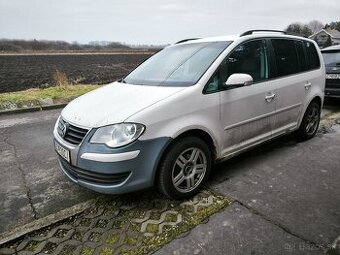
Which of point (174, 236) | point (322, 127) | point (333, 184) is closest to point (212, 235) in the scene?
point (174, 236)

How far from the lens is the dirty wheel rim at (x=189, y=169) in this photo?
3381mm

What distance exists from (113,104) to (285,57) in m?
2.67

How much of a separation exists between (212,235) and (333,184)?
6.05 ft

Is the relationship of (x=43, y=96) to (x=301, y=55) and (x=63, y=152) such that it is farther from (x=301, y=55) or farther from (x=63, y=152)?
(x=301, y=55)

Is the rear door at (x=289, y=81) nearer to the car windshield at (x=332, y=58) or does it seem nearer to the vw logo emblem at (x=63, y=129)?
the vw logo emblem at (x=63, y=129)

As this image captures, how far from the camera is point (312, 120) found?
540 cm

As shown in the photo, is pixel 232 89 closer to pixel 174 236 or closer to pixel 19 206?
pixel 174 236

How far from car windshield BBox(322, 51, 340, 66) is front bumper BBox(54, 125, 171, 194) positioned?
6808 mm

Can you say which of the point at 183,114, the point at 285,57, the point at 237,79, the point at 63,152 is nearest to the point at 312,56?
the point at 285,57

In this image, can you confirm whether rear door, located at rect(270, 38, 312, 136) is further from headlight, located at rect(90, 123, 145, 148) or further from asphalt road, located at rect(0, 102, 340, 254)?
headlight, located at rect(90, 123, 145, 148)

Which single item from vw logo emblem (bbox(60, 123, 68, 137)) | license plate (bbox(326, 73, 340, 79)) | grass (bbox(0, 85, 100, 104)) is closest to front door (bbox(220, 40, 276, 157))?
vw logo emblem (bbox(60, 123, 68, 137))

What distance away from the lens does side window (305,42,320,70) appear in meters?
5.09

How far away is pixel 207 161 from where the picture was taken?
364cm

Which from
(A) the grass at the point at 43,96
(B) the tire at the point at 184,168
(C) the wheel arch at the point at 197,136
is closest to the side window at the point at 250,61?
(C) the wheel arch at the point at 197,136
